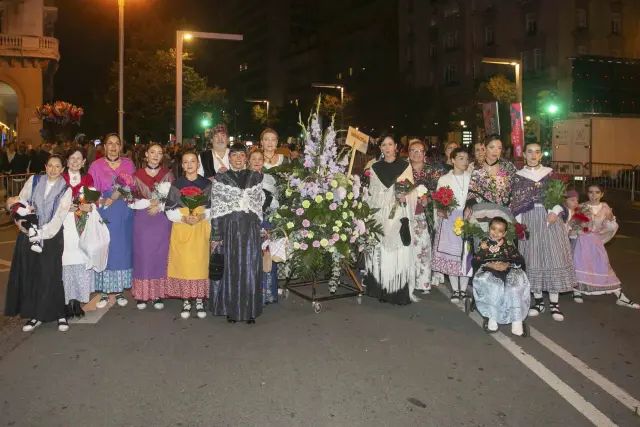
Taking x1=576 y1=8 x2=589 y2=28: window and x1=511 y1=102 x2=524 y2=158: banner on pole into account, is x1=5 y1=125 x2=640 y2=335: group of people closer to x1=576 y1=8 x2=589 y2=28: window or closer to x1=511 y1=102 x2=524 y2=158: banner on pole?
x1=511 y1=102 x2=524 y2=158: banner on pole

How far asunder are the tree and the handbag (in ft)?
71.8

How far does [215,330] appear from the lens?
22.0 ft

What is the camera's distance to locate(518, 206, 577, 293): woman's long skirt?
7309mm

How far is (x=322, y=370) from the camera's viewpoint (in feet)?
17.9

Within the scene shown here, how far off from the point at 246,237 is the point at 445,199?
2.45 metres

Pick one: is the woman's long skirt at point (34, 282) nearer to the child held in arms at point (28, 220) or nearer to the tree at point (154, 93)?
the child held in arms at point (28, 220)

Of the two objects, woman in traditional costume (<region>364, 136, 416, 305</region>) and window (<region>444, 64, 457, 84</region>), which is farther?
window (<region>444, 64, 457, 84</region>)

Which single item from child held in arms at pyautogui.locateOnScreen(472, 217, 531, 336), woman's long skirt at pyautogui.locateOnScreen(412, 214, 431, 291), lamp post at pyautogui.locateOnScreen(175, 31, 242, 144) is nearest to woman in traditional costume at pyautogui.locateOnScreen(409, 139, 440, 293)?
woman's long skirt at pyautogui.locateOnScreen(412, 214, 431, 291)

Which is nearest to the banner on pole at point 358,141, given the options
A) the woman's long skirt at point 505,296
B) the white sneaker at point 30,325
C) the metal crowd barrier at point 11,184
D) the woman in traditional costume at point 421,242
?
the woman in traditional costume at point 421,242

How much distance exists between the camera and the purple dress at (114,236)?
7.46 meters

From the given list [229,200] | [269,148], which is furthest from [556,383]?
[269,148]

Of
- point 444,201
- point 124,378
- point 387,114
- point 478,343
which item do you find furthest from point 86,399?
point 387,114

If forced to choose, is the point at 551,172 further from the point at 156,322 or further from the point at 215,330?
the point at 156,322

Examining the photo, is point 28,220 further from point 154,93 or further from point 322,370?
point 154,93
